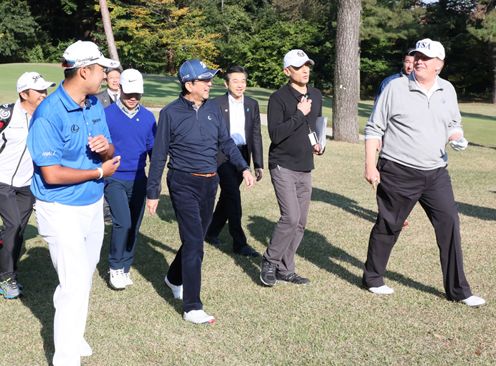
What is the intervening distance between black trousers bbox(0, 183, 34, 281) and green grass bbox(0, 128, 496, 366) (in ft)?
1.09

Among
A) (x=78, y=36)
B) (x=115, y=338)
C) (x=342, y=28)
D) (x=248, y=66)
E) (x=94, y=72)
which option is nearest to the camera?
(x=94, y=72)

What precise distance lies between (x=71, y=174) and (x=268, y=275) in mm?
2561

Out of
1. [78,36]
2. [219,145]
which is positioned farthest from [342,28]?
[78,36]

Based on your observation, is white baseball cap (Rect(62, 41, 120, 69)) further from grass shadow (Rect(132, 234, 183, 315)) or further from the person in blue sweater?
grass shadow (Rect(132, 234, 183, 315))

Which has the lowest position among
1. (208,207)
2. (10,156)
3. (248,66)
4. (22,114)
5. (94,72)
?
(248,66)

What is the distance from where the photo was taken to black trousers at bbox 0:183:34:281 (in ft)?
18.8

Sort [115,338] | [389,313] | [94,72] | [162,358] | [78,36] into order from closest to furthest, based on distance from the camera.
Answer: [94,72] < [162,358] < [115,338] < [389,313] < [78,36]

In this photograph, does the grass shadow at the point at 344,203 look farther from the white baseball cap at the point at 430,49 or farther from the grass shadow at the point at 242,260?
the white baseball cap at the point at 430,49

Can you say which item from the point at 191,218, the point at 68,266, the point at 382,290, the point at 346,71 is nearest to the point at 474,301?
the point at 382,290

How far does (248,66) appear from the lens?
140ft

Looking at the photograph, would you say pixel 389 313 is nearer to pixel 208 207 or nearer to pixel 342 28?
pixel 208 207

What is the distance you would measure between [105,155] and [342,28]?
13647mm

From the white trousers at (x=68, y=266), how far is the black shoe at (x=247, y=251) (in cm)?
317

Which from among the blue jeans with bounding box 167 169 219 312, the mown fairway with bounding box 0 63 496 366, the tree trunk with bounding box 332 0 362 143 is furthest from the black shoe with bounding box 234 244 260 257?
the tree trunk with bounding box 332 0 362 143
